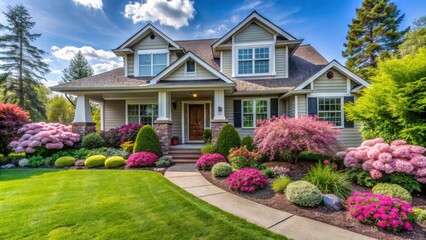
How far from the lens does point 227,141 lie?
8266 mm

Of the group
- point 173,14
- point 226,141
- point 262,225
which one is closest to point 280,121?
point 226,141

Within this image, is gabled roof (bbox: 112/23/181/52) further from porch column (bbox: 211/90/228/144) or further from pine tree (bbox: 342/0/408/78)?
pine tree (bbox: 342/0/408/78)

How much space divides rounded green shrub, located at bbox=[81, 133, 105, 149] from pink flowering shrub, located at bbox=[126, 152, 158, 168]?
129 inches

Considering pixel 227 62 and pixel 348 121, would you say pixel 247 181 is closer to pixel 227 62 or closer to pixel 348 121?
pixel 348 121

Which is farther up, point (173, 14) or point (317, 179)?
point (173, 14)

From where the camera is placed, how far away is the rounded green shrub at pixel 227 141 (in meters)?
8.17

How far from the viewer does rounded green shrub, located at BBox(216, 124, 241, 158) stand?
8172mm

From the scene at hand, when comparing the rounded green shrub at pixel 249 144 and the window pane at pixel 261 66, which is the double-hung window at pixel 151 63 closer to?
the window pane at pixel 261 66

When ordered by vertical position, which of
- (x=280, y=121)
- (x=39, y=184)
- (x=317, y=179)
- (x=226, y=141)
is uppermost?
(x=280, y=121)

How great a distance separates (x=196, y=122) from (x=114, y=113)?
5605mm

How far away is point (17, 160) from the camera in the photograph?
914 cm

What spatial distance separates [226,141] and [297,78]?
6428 millimetres

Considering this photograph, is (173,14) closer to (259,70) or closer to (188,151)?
(259,70)

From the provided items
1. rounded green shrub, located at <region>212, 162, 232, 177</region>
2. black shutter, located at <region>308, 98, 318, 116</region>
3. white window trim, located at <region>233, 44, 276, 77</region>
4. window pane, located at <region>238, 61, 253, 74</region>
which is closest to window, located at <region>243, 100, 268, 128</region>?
white window trim, located at <region>233, 44, 276, 77</region>
